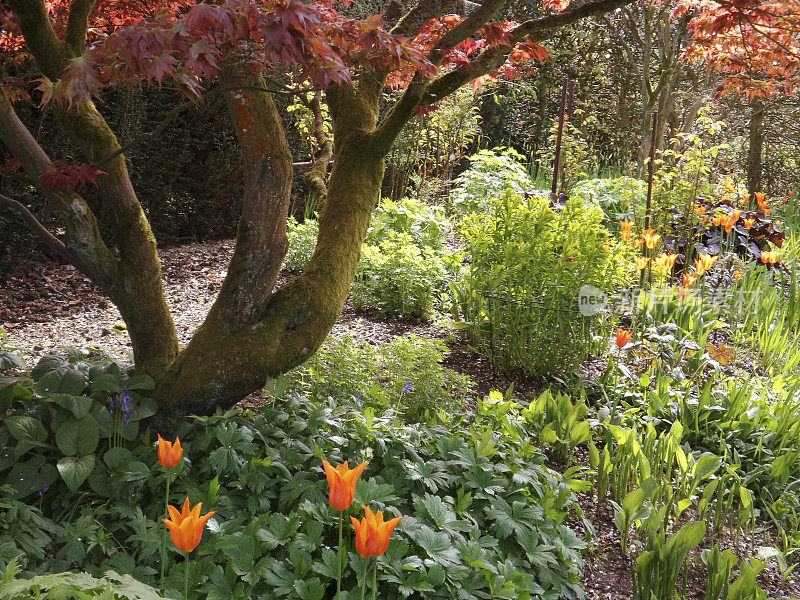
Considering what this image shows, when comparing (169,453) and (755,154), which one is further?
(755,154)

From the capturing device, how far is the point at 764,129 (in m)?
9.27

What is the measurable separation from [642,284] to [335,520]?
3016 mm

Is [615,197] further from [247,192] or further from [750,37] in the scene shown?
[247,192]

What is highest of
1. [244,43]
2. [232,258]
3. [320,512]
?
[244,43]

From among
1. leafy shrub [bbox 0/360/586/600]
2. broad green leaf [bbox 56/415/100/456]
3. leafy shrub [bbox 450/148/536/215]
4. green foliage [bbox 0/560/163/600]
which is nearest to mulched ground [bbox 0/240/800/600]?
leafy shrub [bbox 0/360/586/600]

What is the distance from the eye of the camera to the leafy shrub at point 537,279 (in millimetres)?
3512

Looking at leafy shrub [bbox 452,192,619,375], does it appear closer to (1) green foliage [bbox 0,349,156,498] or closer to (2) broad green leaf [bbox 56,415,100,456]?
(1) green foliage [bbox 0,349,156,498]

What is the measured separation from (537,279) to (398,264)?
1245mm

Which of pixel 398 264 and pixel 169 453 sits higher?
pixel 398 264

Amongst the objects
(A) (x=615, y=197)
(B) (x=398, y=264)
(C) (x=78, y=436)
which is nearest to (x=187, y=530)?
(C) (x=78, y=436)

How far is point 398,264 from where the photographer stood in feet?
14.8

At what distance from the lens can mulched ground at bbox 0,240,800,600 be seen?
246 centimetres

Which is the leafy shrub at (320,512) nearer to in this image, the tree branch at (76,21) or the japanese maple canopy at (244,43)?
the japanese maple canopy at (244,43)

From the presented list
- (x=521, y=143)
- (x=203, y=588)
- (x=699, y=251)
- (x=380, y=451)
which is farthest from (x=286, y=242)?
(x=521, y=143)
